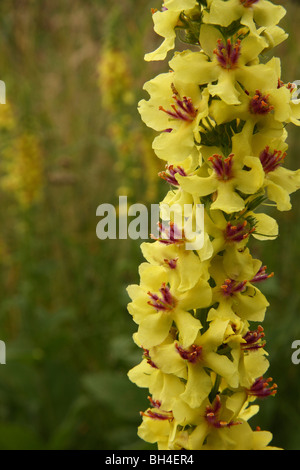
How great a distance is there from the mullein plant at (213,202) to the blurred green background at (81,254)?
1.64m

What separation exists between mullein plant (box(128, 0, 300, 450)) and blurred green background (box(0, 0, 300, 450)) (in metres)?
1.64

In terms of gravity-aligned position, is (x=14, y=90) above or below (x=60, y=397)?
above

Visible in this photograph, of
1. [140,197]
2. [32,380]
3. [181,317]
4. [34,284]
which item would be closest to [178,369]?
[181,317]

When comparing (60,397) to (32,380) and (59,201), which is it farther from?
(59,201)

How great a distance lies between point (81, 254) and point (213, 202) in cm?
350

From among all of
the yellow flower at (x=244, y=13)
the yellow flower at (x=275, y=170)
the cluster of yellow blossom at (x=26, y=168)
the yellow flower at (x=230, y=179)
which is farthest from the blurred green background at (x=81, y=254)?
the yellow flower at (x=244, y=13)

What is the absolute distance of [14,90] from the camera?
5352 millimetres

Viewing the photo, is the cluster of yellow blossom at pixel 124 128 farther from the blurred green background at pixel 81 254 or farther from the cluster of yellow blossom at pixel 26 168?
the cluster of yellow blossom at pixel 26 168

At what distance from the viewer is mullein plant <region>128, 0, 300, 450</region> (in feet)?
4.65

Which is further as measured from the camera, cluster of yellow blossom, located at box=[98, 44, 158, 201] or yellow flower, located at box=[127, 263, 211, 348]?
cluster of yellow blossom, located at box=[98, 44, 158, 201]

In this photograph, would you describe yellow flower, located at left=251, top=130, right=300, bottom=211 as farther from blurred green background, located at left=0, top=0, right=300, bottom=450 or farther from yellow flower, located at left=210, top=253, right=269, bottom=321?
blurred green background, located at left=0, top=0, right=300, bottom=450

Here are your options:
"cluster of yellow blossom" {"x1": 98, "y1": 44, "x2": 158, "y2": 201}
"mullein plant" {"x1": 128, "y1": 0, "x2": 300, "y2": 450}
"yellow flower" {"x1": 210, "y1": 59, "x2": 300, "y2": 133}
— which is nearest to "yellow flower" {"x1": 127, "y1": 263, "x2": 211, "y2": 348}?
"mullein plant" {"x1": 128, "y1": 0, "x2": 300, "y2": 450}

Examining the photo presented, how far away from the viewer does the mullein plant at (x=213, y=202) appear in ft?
4.65

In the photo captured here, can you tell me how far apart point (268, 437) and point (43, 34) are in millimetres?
7443
